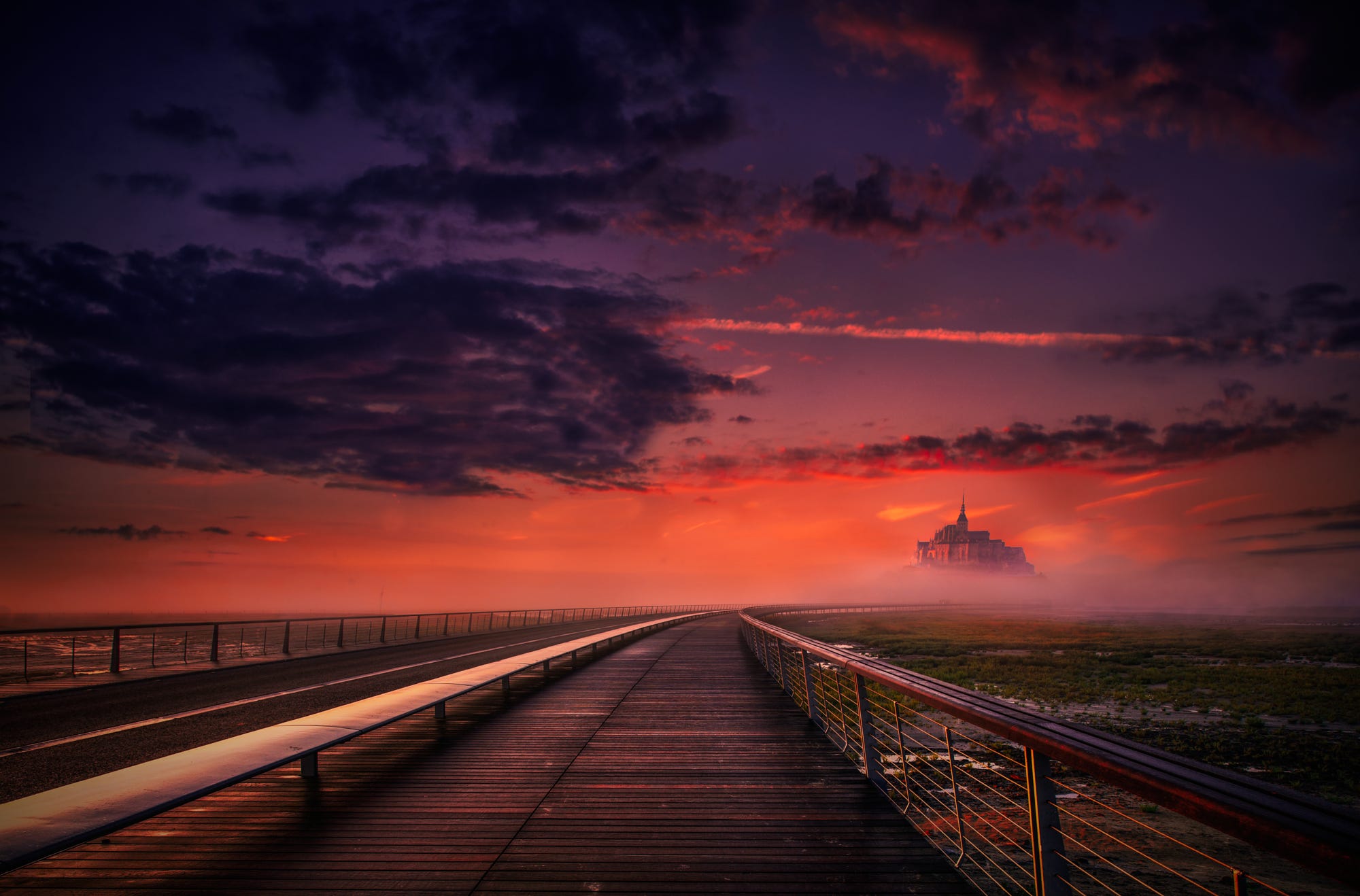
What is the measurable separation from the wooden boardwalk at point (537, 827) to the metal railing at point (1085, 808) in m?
0.53

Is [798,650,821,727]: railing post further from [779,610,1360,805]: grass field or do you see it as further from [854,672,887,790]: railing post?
[779,610,1360,805]: grass field

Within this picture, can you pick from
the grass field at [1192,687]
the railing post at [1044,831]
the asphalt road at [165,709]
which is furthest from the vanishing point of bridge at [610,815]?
the grass field at [1192,687]

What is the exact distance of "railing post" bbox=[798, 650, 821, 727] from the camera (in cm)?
806

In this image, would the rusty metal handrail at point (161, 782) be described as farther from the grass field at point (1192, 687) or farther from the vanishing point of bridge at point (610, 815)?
the grass field at point (1192, 687)

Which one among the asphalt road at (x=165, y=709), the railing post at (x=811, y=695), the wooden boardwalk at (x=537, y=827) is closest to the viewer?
the wooden boardwalk at (x=537, y=827)

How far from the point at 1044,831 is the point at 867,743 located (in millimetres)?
2644

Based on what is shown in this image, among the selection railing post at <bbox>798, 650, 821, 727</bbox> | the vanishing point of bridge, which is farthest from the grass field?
railing post at <bbox>798, 650, 821, 727</bbox>

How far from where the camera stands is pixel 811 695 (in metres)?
8.26

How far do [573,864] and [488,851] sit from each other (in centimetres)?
62

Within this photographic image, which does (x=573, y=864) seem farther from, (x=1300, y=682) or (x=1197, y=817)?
(x=1300, y=682)

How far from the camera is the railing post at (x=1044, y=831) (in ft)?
10.1

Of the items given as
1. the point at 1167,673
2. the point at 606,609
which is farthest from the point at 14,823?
the point at 606,609

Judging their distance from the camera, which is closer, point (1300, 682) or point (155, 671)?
point (155, 671)

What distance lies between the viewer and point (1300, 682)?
2484cm
